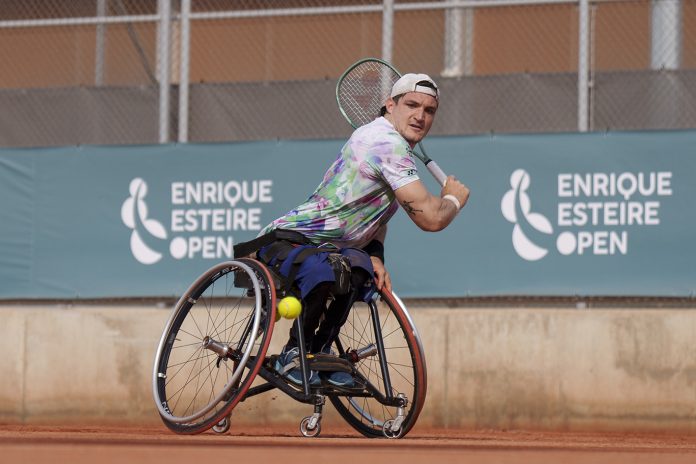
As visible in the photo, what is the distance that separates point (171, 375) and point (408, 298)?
1788 mm

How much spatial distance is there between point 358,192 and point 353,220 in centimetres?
16

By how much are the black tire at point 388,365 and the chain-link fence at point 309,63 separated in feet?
5.58

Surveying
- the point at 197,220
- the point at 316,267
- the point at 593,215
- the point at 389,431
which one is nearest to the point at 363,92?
the point at 316,267

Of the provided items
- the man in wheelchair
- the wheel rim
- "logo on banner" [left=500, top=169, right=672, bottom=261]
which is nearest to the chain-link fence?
"logo on banner" [left=500, top=169, right=672, bottom=261]

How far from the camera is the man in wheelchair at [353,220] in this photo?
6402 millimetres

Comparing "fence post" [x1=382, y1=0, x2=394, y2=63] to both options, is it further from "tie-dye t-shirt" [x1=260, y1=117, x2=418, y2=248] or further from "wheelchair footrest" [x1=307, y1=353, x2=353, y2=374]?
"wheelchair footrest" [x1=307, y1=353, x2=353, y2=374]

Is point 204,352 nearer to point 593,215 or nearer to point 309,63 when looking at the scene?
point 309,63

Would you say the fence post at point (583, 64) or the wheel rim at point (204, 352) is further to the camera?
the fence post at point (583, 64)

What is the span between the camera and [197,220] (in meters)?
10.2

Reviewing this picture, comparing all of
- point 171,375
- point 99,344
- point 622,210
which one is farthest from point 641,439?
point 99,344

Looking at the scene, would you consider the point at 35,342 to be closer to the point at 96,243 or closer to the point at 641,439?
the point at 96,243

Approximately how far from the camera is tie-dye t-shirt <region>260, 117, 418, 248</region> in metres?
6.48

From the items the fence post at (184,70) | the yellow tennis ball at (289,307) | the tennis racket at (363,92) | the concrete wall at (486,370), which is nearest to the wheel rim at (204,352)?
the concrete wall at (486,370)

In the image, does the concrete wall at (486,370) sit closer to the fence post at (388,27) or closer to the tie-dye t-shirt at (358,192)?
the fence post at (388,27)
